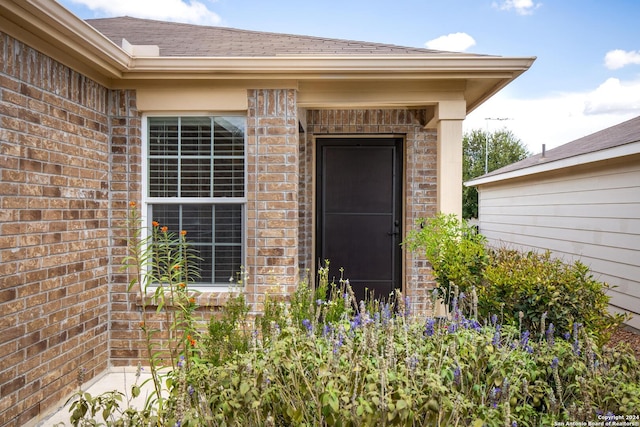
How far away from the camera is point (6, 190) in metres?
3.21

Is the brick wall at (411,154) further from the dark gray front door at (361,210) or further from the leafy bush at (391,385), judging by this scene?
the leafy bush at (391,385)

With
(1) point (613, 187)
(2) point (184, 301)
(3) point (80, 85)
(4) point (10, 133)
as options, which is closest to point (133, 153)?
(3) point (80, 85)

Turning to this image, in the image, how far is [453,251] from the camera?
4.36m

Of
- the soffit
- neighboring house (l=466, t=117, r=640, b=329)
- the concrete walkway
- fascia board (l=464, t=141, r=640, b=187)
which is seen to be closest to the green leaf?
the concrete walkway

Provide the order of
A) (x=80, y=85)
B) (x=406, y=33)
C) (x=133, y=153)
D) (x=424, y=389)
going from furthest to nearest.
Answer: (x=406, y=33) < (x=133, y=153) < (x=80, y=85) < (x=424, y=389)

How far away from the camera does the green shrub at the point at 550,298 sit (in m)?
3.39

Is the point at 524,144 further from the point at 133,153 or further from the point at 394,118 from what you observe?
the point at 133,153

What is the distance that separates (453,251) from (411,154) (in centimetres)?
204

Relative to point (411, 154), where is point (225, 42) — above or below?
above

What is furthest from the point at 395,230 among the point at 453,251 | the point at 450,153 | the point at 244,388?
the point at 244,388

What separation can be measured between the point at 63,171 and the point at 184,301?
1.51 m

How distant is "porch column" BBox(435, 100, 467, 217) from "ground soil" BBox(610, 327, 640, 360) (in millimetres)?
2448

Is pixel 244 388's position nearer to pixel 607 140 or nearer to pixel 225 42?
pixel 225 42

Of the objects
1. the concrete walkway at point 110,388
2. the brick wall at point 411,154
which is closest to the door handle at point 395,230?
the brick wall at point 411,154
